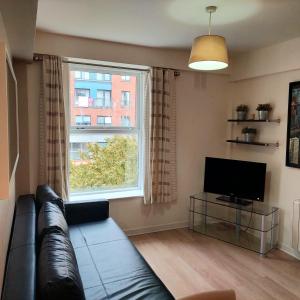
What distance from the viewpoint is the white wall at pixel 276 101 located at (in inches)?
129

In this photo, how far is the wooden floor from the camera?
8.45 ft

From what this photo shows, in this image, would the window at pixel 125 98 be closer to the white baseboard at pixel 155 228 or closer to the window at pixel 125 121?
the window at pixel 125 121

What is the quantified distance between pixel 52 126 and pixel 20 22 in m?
1.48

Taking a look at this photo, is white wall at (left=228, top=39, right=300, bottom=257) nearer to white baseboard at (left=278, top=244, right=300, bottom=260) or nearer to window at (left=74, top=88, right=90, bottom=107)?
white baseboard at (left=278, top=244, right=300, bottom=260)

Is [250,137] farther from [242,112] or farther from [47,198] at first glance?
[47,198]

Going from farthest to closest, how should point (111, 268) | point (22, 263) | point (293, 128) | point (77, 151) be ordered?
point (77, 151), point (293, 128), point (111, 268), point (22, 263)

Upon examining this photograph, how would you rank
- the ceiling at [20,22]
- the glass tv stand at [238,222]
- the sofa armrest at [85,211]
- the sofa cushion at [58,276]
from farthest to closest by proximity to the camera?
the glass tv stand at [238,222] < the sofa armrest at [85,211] < the ceiling at [20,22] < the sofa cushion at [58,276]

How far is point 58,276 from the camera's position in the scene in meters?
1.29

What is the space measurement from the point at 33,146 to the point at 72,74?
1014mm

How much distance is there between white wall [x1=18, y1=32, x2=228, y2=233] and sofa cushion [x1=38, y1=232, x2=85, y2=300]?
1.89 m

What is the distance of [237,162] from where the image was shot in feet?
11.9

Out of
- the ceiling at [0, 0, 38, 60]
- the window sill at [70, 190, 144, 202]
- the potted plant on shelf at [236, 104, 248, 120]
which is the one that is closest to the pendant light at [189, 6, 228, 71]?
the ceiling at [0, 0, 38, 60]

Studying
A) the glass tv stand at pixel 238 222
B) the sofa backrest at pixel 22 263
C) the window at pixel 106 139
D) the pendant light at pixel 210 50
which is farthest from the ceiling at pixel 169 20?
the glass tv stand at pixel 238 222

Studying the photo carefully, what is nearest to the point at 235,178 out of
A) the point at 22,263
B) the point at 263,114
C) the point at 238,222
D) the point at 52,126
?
the point at 238,222
